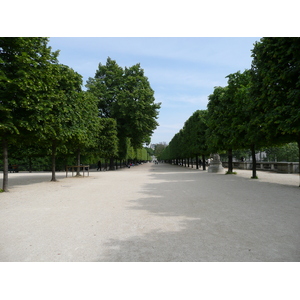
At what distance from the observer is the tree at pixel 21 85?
10.6 metres

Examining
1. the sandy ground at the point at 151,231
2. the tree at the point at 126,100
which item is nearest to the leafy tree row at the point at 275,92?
the sandy ground at the point at 151,231

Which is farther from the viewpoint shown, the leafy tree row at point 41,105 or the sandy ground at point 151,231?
the leafy tree row at point 41,105

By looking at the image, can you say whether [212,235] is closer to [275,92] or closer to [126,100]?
[275,92]

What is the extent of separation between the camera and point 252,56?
49.6 feet

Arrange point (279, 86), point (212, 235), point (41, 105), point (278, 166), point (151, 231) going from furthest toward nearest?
point (278, 166)
point (279, 86)
point (41, 105)
point (151, 231)
point (212, 235)

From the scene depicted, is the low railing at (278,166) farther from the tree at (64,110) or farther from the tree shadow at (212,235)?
the tree at (64,110)

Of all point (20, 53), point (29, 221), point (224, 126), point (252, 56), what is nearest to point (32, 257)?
point (29, 221)

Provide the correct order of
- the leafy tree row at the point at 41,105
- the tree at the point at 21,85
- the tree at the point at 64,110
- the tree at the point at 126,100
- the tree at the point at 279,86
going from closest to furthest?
the tree at the point at 21,85, the leafy tree row at the point at 41,105, the tree at the point at 279,86, the tree at the point at 64,110, the tree at the point at 126,100

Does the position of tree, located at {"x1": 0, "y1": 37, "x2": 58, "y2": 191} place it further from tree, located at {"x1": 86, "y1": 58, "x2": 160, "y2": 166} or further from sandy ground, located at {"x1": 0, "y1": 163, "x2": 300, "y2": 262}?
tree, located at {"x1": 86, "y1": 58, "x2": 160, "y2": 166}

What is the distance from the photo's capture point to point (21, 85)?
10469 mm

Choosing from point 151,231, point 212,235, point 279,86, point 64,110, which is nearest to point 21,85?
point 64,110

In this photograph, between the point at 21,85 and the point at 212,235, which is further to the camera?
the point at 21,85

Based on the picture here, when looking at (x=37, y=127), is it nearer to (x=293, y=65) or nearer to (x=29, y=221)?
(x=29, y=221)

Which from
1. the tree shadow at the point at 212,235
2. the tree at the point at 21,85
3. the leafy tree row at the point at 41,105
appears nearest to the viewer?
the tree shadow at the point at 212,235
